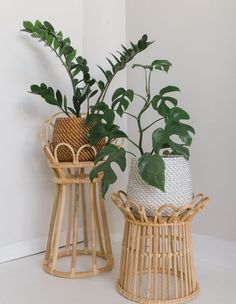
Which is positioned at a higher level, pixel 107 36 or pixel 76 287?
pixel 107 36

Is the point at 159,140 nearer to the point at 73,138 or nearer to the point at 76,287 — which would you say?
the point at 73,138

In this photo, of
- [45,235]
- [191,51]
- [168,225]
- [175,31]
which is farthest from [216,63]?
[45,235]

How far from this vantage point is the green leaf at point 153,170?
45.4 inches

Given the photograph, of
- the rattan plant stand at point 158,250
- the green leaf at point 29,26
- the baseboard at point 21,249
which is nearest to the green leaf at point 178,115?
the rattan plant stand at point 158,250

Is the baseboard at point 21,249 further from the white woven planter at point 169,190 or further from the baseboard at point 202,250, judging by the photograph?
the white woven planter at point 169,190

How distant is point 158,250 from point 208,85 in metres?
0.79

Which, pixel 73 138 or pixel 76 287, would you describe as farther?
pixel 73 138

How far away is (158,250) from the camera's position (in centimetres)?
125

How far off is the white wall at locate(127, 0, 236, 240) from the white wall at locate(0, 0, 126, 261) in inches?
22.8

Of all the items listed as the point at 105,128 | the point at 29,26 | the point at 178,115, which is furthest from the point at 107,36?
the point at 178,115

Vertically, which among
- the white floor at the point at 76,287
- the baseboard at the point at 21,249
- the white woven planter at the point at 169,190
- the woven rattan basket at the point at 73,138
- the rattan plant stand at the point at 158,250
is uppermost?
the woven rattan basket at the point at 73,138

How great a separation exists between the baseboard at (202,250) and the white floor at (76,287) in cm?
3

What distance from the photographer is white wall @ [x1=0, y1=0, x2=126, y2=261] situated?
5.59 ft

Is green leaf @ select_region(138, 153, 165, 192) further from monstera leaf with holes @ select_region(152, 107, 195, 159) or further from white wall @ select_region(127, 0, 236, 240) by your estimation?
white wall @ select_region(127, 0, 236, 240)
